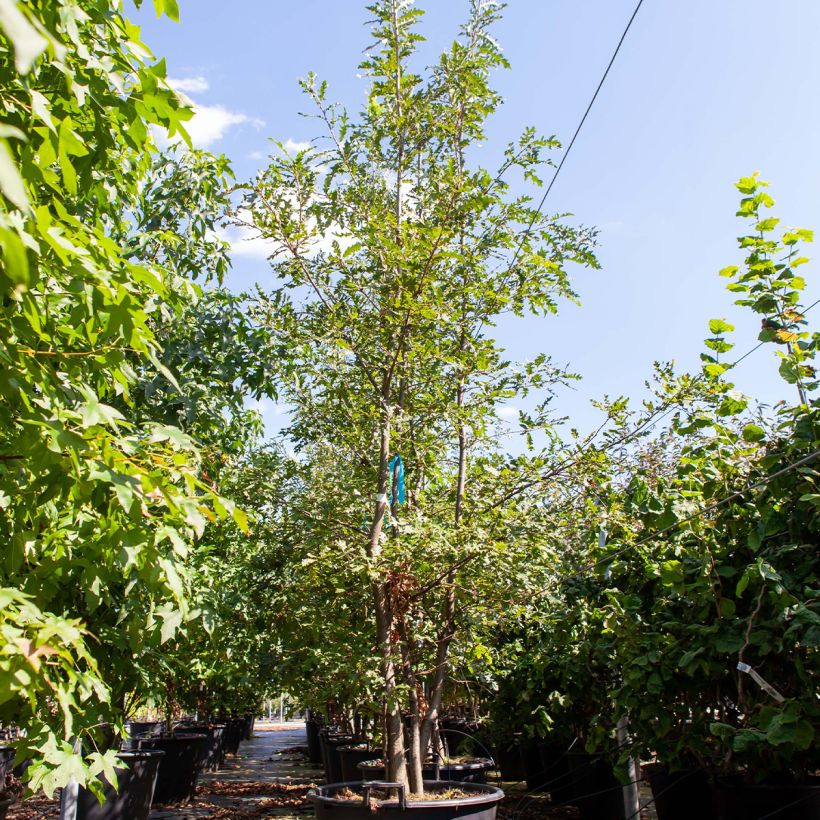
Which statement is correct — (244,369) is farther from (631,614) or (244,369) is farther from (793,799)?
(793,799)

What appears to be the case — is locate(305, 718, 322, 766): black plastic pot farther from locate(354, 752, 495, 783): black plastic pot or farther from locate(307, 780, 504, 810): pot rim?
locate(307, 780, 504, 810): pot rim

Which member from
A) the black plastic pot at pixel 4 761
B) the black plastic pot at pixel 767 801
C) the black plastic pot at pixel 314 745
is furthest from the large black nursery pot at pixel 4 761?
the black plastic pot at pixel 314 745

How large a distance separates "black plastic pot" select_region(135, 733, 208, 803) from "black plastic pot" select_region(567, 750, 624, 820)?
14.6ft

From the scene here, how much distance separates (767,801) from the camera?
136 inches

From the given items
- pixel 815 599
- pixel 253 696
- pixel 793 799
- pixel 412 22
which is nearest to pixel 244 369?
pixel 412 22

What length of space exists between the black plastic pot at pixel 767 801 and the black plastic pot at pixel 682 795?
0.54m

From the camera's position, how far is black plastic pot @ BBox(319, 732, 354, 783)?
8891mm

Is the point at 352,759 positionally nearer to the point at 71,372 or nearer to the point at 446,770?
the point at 446,770

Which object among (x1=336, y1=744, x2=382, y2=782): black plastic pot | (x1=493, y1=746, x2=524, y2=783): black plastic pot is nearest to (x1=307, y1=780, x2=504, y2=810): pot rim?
(x1=336, y1=744, x2=382, y2=782): black plastic pot

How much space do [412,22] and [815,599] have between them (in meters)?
3.77

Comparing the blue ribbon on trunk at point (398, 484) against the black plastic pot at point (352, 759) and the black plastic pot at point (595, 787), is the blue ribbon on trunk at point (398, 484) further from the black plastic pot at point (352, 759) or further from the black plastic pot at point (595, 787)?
the black plastic pot at point (352, 759)

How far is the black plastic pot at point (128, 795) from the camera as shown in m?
5.75

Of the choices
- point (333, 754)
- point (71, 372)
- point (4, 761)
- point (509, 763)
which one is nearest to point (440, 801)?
point (71, 372)

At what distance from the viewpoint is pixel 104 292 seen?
54.8 inches
